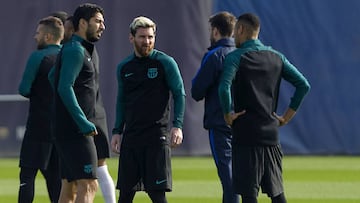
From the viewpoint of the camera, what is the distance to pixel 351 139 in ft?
63.6

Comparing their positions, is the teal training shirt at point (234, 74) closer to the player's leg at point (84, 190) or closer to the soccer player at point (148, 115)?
the soccer player at point (148, 115)

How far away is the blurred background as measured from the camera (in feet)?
63.4

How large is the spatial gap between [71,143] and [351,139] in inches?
469

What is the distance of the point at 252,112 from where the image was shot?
8.25m

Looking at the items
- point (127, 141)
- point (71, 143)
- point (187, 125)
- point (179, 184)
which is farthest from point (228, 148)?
point (187, 125)

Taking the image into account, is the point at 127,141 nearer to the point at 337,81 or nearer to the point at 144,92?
the point at 144,92

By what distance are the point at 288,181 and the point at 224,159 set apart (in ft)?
16.1

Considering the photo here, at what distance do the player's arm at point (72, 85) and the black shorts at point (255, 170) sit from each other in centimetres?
114

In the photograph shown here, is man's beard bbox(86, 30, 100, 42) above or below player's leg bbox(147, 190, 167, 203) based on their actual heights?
above

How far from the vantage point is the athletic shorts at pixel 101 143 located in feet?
29.4

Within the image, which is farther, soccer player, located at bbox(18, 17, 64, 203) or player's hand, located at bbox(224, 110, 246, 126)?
soccer player, located at bbox(18, 17, 64, 203)

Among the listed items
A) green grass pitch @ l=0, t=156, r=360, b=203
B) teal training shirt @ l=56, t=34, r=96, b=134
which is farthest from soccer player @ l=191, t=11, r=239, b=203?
green grass pitch @ l=0, t=156, r=360, b=203

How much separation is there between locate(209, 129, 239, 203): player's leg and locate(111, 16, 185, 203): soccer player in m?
1.27

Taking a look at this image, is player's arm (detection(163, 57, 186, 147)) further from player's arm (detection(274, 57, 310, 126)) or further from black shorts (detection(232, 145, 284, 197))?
player's arm (detection(274, 57, 310, 126))
